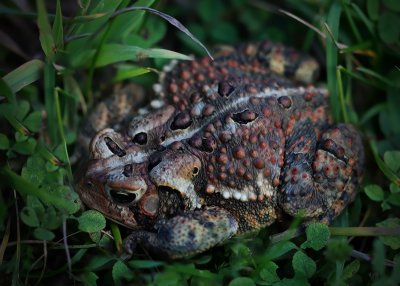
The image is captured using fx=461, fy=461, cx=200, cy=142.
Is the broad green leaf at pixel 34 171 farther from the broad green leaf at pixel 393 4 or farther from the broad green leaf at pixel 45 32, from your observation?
the broad green leaf at pixel 393 4

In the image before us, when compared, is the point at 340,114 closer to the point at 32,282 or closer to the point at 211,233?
the point at 211,233

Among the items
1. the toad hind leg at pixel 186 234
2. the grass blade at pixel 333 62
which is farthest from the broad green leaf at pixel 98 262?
the grass blade at pixel 333 62

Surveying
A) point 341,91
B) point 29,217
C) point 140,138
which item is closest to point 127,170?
point 140,138

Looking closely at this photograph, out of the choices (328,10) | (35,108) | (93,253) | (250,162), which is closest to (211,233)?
(250,162)

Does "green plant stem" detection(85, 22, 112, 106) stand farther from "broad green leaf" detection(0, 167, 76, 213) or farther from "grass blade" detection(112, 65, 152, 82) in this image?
"broad green leaf" detection(0, 167, 76, 213)

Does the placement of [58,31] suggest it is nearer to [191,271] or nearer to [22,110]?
[22,110]

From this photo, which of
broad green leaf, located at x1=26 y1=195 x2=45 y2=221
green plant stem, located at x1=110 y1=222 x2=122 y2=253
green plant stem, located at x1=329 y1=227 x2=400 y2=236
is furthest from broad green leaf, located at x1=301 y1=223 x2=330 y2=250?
broad green leaf, located at x1=26 y1=195 x2=45 y2=221
